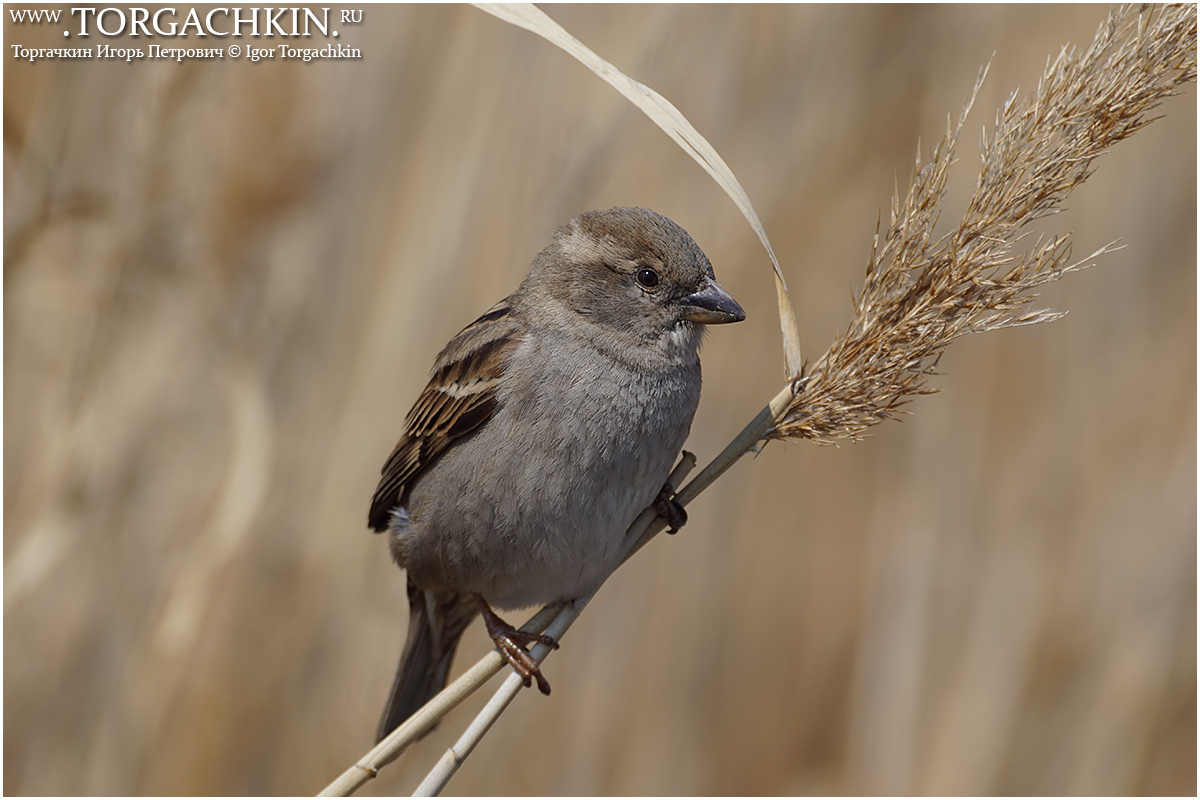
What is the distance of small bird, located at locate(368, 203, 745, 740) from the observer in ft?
6.70

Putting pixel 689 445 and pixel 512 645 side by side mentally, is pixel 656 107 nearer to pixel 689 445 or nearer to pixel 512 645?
pixel 512 645

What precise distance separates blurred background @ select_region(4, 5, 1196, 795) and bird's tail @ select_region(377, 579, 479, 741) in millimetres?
56

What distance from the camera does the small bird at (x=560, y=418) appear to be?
6.70 ft

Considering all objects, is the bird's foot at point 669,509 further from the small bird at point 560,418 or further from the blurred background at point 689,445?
the blurred background at point 689,445

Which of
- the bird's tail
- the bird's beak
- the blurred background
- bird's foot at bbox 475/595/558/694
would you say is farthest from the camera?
the bird's tail

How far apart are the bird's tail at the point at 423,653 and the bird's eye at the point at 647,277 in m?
1.02

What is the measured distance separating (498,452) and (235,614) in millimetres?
971

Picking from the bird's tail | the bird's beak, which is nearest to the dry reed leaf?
the bird's beak

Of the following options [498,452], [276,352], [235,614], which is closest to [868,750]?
[498,452]

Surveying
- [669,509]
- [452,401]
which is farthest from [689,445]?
[452,401]

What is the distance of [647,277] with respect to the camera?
6.89 ft

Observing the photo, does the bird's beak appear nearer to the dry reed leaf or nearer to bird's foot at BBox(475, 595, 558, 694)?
the dry reed leaf

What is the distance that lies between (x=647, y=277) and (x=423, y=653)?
122 centimetres

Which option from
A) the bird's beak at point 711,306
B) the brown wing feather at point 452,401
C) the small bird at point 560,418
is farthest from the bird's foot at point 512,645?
the bird's beak at point 711,306
